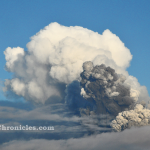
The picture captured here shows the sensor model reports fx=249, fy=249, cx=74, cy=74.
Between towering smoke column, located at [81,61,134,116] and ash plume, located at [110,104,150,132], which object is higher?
towering smoke column, located at [81,61,134,116]

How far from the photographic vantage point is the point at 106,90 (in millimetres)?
103812

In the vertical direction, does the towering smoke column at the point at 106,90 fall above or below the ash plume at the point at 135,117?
above

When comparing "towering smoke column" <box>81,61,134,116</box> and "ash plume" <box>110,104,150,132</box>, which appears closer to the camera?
"ash plume" <box>110,104,150,132</box>

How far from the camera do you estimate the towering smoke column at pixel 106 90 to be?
102 meters

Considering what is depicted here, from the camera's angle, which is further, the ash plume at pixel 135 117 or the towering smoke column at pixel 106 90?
the towering smoke column at pixel 106 90

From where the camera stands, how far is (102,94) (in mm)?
105125

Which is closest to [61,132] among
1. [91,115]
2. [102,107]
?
[91,115]

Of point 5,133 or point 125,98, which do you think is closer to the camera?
point 125,98

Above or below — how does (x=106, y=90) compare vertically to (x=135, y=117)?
above

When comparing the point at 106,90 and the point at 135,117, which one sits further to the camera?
the point at 106,90

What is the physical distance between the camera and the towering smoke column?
336 feet

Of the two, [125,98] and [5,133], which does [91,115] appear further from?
[5,133]

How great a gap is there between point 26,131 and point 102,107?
42246mm

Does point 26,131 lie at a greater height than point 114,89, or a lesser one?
lesser
